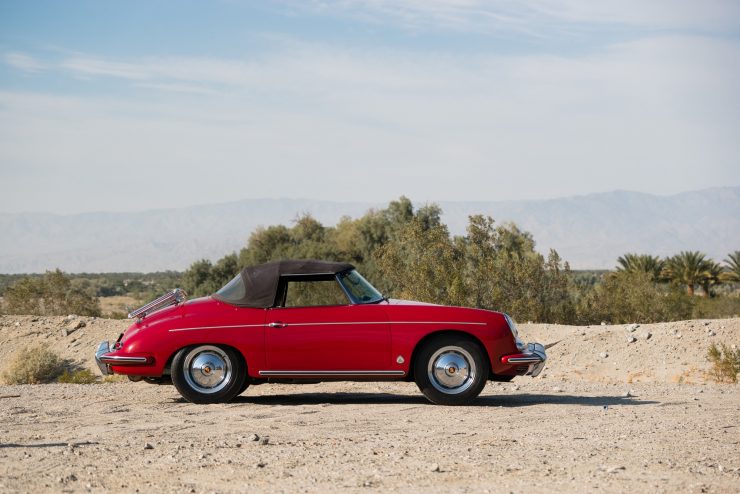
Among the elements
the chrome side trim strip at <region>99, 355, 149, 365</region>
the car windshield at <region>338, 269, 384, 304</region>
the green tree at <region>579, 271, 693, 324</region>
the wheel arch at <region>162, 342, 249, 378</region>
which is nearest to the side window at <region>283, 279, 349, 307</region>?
the car windshield at <region>338, 269, 384, 304</region>

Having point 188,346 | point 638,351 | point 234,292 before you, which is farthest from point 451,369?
point 638,351

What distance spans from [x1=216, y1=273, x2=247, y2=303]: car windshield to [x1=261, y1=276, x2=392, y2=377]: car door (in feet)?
1.40

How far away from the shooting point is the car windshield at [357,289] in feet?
38.2

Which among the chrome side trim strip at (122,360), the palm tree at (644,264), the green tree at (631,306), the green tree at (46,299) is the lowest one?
the chrome side trim strip at (122,360)

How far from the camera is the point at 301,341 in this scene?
450 inches

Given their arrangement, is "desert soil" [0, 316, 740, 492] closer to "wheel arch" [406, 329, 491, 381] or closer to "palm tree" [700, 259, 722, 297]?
"wheel arch" [406, 329, 491, 381]

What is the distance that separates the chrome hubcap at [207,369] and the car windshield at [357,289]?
1.59 metres

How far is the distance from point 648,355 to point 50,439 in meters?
13.8

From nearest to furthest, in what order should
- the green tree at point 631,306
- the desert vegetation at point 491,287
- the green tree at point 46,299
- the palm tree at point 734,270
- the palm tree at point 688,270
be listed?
the desert vegetation at point 491,287
the green tree at point 631,306
the green tree at point 46,299
the palm tree at point 734,270
the palm tree at point 688,270

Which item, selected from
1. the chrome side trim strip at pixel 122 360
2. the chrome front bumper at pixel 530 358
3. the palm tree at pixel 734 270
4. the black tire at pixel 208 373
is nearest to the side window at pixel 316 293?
the black tire at pixel 208 373

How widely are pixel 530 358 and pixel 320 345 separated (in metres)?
2.38

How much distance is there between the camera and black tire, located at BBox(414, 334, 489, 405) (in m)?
11.4

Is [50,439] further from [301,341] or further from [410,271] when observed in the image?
[410,271]

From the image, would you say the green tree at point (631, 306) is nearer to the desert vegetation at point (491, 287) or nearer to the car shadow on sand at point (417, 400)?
the desert vegetation at point (491, 287)
